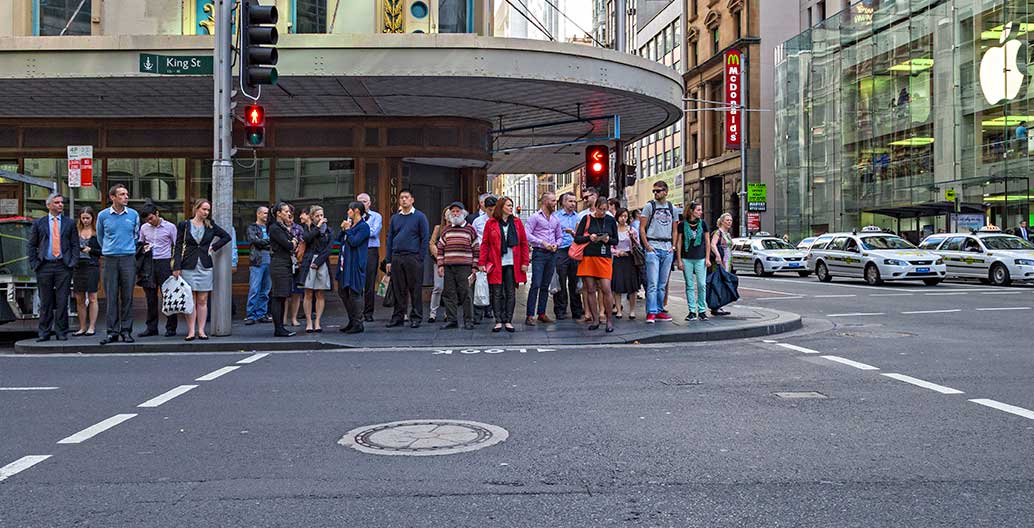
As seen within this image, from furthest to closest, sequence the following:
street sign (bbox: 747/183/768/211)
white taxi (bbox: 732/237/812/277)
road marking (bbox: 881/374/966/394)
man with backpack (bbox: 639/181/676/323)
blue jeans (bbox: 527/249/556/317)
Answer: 1. street sign (bbox: 747/183/768/211)
2. white taxi (bbox: 732/237/812/277)
3. man with backpack (bbox: 639/181/676/323)
4. blue jeans (bbox: 527/249/556/317)
5. road marking (bbox: 881/374/966/394)

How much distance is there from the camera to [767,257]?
32688 millimetres

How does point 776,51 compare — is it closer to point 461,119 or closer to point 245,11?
point 461,119

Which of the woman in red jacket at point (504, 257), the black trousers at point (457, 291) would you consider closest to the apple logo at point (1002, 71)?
the woman in red jacket at point (504, 257)

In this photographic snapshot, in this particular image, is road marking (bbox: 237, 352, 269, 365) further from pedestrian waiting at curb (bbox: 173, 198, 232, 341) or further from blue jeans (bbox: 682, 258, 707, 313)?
blue jeans (bbox: 682, 258, 707, 313)

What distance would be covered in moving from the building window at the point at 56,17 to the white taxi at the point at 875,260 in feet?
62.0

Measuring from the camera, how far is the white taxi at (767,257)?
32125 millimetres

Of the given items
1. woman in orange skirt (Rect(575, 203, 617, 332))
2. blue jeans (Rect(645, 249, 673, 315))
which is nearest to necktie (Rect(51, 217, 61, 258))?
woman in orange skirt (Rect(575, 203, 617, 332))

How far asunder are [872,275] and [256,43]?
18296mm

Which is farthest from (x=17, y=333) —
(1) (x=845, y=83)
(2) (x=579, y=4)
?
(2) (x=579, y=4)

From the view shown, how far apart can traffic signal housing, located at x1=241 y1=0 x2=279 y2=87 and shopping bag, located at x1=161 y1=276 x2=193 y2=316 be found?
8.15ft

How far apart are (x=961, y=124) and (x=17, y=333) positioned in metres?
34.8

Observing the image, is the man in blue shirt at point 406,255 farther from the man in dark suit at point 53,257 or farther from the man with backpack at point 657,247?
the man in dark suit at point 53,257

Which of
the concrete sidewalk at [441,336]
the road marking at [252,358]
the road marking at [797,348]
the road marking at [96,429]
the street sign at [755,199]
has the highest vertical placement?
the street sign at [755,199]

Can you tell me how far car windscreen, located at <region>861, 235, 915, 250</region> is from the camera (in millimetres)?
24984
